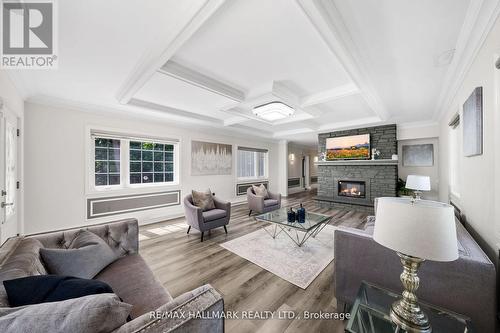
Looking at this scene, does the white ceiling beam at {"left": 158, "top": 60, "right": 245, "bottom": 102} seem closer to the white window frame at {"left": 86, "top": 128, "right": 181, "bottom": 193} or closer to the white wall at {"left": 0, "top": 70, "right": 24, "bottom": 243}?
the white wall at {"left": 0, "top": 70, "right": 24, "bottom": 243}

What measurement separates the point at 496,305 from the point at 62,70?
4463mm

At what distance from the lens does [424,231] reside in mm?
868

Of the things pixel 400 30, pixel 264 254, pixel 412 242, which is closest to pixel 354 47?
pixel 400 30

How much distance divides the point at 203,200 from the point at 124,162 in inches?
79.7

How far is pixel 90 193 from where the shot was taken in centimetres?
357

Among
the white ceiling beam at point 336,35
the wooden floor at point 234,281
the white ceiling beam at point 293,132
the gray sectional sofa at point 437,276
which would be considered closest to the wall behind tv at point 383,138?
the white ceiling beam at point 293,132

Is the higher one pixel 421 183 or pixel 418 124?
pixel 418 124

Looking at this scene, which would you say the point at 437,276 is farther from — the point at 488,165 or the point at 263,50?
the point at 263,50

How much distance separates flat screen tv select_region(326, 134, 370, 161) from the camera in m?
5.38

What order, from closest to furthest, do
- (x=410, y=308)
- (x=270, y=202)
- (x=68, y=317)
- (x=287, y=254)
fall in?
(x=68, y=317) → (x=410, y=308) → (x=287, y=254) → (x=270, y=202)

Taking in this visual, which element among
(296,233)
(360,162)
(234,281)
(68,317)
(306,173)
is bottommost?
(234,281)

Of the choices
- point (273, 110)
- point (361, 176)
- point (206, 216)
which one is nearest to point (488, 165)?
point (273, 110)

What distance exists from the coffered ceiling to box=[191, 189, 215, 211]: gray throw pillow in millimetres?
1773

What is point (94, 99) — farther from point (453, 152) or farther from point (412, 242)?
point (453, 152)
